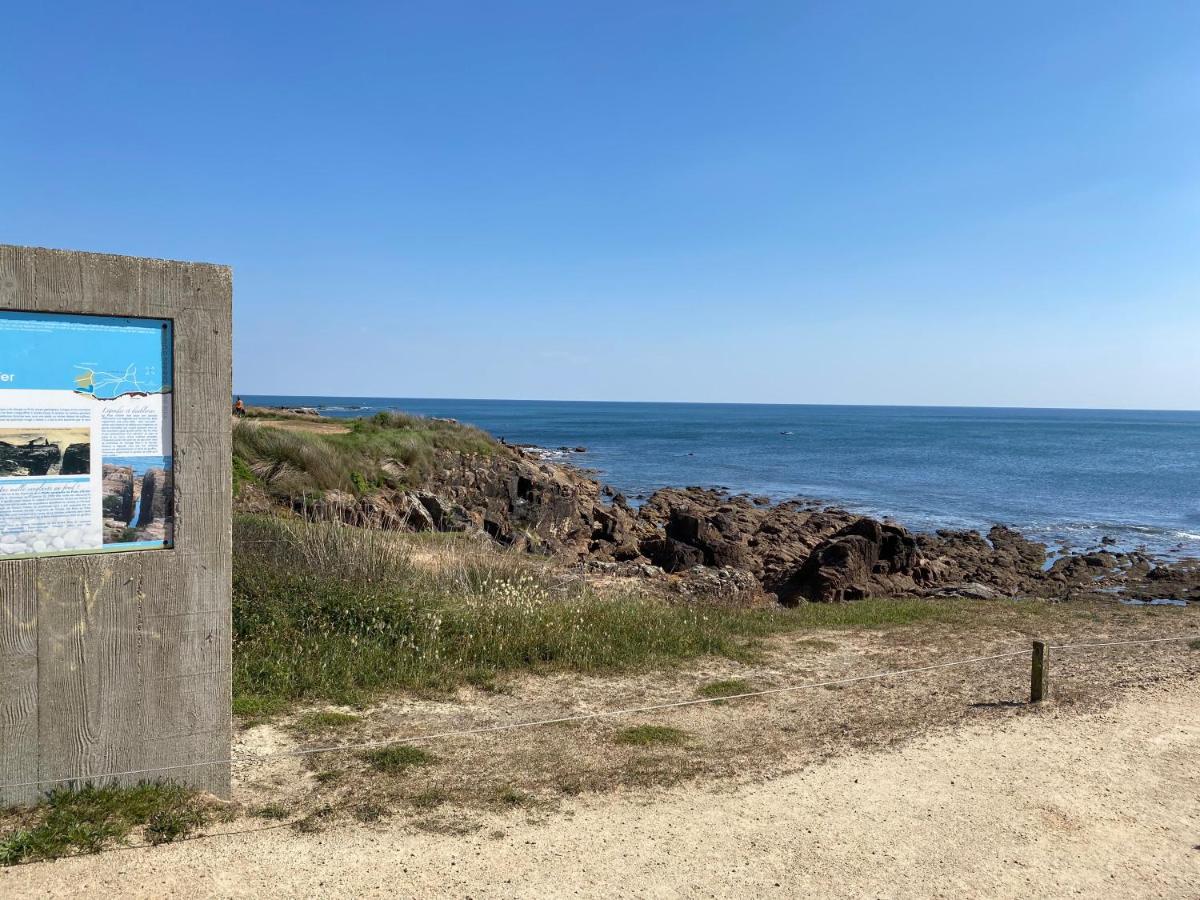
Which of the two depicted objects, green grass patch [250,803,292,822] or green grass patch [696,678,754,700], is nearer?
green grass patch [250,803,292,822]

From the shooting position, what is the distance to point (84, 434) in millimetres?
4723

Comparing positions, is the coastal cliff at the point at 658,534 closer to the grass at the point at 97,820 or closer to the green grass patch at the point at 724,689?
the green grass patch at the point at 724,689

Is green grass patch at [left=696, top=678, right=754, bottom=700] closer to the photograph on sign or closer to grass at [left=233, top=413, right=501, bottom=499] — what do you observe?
the photograph on sign

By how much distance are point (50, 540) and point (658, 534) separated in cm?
2341

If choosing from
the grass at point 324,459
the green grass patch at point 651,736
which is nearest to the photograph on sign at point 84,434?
the green grass patch at point 651,736

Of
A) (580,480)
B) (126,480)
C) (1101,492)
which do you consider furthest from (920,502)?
(126,480)

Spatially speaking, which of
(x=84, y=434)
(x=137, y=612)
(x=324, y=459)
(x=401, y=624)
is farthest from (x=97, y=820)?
(x=324, y=459)

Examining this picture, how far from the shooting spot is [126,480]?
4875 mm

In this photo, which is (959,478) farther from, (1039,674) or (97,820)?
(97,820)

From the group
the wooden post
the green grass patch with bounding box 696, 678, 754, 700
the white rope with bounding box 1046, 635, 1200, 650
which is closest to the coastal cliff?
the white rope with bounding box 1046, 635, 1200, 650

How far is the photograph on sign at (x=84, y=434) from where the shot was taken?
4574 millimetres

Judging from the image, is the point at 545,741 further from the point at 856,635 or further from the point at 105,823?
the point at 856,635

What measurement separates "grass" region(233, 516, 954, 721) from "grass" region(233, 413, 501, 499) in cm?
558

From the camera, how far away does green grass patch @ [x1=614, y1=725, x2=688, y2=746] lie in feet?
21.3
